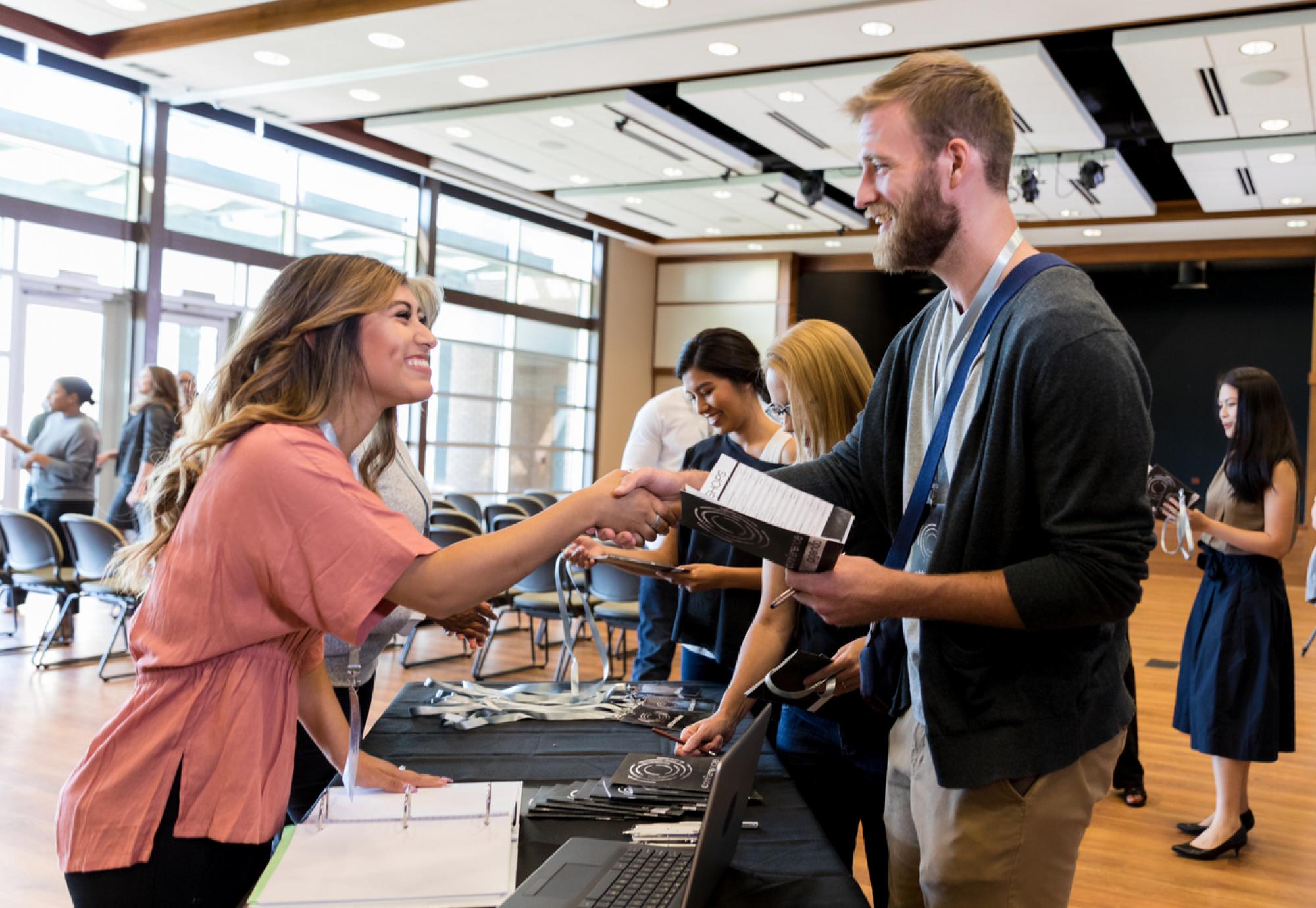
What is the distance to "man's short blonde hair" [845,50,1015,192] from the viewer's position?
1.35m

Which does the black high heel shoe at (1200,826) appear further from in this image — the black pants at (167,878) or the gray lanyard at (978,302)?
the black pants at (167,878)

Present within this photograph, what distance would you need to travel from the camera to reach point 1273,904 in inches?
126

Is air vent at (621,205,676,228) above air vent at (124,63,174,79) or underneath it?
above

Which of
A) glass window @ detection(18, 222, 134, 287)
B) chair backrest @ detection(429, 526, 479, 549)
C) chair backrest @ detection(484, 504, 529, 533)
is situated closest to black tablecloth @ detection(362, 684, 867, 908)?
chair backrest @ detection(429, 526, 479, 549)

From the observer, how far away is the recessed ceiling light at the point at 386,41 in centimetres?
630

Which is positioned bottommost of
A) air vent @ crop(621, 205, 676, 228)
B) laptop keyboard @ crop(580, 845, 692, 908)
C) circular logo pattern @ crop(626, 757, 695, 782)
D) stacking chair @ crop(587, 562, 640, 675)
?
stacking chair @ crop(587, 562, 640, 675)

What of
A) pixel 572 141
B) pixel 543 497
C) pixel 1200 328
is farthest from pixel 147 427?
pixel 1200 328

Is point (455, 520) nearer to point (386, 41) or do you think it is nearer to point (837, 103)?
point (386, 41)

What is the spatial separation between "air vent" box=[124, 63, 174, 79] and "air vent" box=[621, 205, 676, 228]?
15.7 ft

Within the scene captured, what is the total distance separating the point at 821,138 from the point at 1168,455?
7.69 meters

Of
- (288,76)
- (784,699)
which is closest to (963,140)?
(784,699)

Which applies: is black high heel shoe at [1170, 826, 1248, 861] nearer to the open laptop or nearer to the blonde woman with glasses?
the blonde woman with glasses

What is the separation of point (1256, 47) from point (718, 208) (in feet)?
18.4

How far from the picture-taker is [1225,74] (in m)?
6.41
